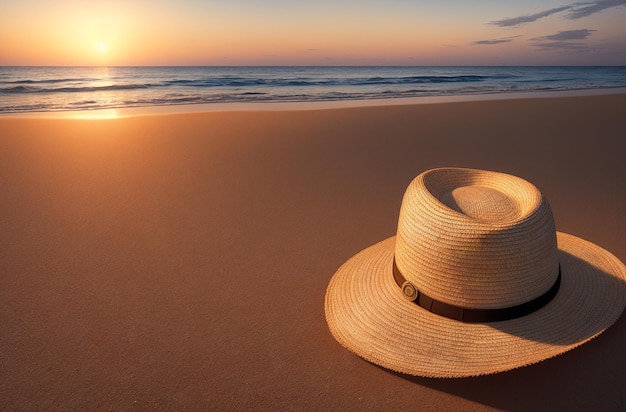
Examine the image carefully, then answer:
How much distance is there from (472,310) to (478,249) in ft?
0.88

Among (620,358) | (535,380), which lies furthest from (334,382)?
(620,358)

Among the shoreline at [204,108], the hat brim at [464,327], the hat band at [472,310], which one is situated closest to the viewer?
the hat brim at [464,327]

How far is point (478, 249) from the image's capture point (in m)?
1.57

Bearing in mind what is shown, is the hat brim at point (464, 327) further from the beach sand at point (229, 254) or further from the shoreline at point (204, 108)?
the shoreline at point (204, 108)

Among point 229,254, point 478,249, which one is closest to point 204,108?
point 229,254

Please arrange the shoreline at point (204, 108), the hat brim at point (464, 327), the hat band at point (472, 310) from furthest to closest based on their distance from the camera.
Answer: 1. the shoreline at point (204, 108)
2. the hat band at point (472, 310)
3. the hat brim at point (464, 327)

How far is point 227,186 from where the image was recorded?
13.2 ft

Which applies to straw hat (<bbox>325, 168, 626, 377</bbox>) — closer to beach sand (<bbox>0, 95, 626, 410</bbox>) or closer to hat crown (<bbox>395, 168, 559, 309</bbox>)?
hat crown (<bbox>395, 168, 559, 309</bbox>)

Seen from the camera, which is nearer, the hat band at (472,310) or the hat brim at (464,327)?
the hat brim at (464,327)

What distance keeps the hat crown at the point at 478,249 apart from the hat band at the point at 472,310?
2cm

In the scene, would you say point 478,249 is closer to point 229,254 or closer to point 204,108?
point 229,254

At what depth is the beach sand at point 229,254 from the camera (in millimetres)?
1668

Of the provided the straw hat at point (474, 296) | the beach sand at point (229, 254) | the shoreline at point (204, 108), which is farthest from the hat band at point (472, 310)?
the shoreline at point (204, 108)

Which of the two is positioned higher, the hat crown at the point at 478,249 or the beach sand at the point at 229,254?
the hat crown at the point at 478,249
